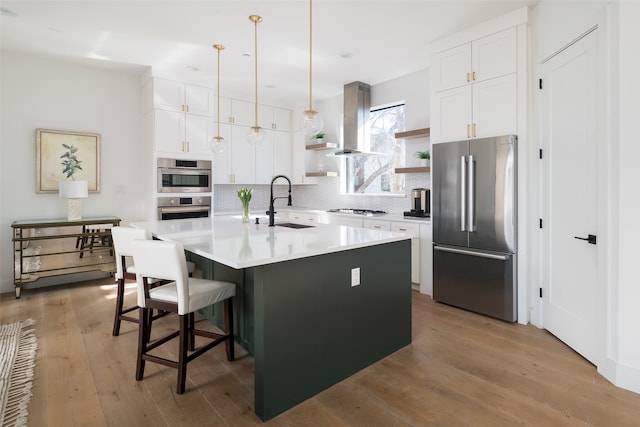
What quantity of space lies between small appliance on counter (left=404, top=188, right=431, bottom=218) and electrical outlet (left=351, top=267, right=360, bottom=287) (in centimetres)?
225

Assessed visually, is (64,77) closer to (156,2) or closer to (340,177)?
(156,2)

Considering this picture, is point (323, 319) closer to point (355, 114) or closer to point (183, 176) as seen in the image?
point (183, 176)

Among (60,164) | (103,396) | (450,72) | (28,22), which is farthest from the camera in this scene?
(60,164)

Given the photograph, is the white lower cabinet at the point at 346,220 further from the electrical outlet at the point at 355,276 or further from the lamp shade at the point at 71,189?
the lamp shade at the point at 71,189

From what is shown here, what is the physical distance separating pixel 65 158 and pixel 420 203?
473cm

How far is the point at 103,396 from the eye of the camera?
7.20 ft

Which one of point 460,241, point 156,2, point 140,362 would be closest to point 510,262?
point 460,241

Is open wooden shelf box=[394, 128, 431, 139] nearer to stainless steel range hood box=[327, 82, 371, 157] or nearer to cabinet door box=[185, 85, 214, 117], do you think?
stainless steel range hood box=[327, 82, 371, 157]

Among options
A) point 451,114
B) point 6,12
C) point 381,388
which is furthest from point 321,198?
point 6,12

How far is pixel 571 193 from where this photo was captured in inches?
112

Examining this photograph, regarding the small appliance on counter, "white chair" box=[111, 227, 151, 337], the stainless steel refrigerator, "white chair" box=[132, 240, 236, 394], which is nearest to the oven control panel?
"white chair" box=[111, 227, 151, 337]

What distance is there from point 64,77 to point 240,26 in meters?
2.82

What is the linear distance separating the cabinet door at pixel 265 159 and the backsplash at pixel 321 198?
0.37 metres

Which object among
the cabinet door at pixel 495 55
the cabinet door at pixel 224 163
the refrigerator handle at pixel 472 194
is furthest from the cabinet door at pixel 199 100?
the refrigerator handle at pixel 472 194
